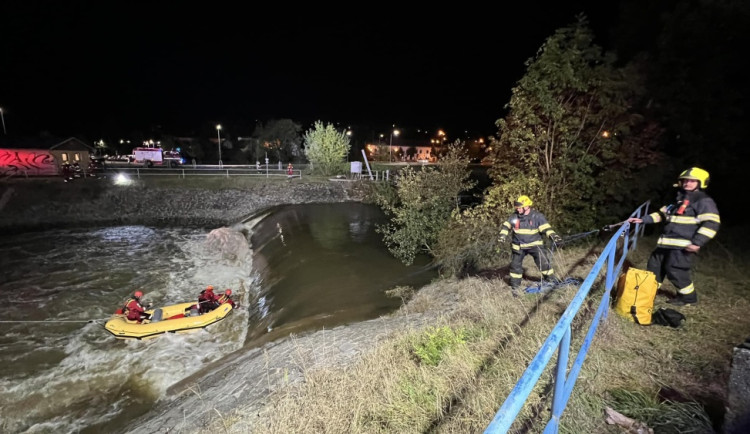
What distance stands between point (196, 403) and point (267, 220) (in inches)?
688

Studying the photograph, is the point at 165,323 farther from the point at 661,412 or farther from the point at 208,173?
the point at 208,173

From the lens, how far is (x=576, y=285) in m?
6.10

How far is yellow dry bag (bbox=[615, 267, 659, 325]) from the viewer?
4598mm

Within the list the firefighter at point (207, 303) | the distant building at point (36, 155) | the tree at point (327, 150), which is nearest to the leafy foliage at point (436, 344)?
the firefighter at point (207, 303)

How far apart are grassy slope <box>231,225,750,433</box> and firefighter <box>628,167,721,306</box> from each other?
1.41 ft

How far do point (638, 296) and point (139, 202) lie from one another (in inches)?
1206

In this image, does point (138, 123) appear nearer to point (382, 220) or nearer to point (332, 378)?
point (382, 220)

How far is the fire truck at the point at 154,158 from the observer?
36.0 m

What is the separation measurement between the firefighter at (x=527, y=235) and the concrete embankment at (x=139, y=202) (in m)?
22.7

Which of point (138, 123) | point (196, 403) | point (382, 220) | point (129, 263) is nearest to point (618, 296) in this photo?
point (196, 403)

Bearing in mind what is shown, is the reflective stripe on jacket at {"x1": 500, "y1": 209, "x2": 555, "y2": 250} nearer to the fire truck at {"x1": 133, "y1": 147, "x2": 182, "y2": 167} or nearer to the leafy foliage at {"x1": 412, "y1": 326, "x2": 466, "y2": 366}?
the leafy foliage at {"x1": 412, "y1": 326, "x2": 466, "y2": 366}

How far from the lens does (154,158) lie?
118 feet

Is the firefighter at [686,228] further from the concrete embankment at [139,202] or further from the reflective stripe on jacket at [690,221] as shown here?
the concrete embankment at [139,202]

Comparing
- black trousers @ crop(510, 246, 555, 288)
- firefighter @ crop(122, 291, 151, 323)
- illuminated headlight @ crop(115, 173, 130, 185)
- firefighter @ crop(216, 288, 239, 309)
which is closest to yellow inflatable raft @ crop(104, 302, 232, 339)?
firefighter @ crop(122, 291, 151, 323)
